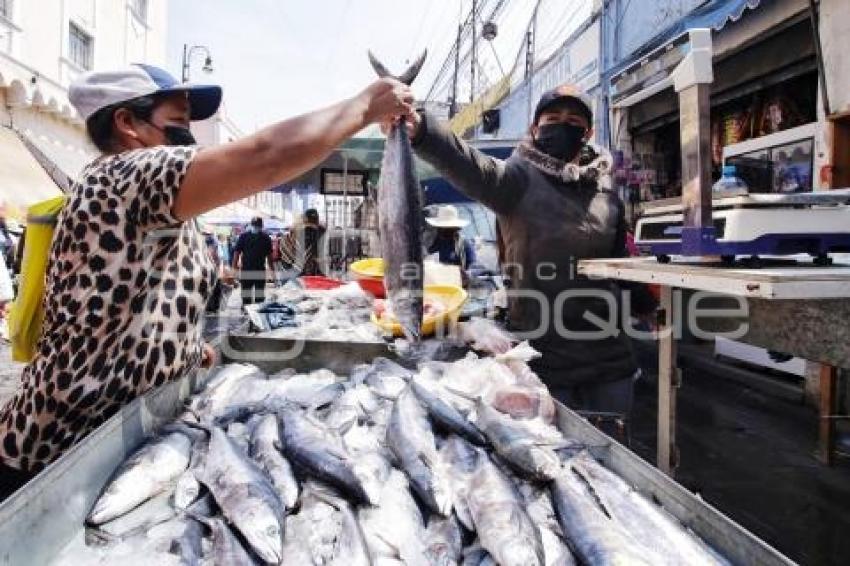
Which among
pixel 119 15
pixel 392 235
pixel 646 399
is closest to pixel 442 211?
pixel 646 399

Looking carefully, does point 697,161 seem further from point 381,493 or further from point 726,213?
point 381,493

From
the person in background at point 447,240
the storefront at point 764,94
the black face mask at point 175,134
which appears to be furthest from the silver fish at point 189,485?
the storefront at point 764,94

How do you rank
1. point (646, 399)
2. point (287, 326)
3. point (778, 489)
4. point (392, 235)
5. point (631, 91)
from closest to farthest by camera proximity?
1. point (392, 235)
2. point (287, 326)
3. point (778, 489)
4. point (646, 399)
5. point (631, 91)

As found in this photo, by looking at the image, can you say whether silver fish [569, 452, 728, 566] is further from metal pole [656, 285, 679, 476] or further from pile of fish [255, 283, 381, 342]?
pile of fish [255, 283, 381, 342]

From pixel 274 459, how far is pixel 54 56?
25.0m

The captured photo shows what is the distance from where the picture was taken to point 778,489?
4.65 metres

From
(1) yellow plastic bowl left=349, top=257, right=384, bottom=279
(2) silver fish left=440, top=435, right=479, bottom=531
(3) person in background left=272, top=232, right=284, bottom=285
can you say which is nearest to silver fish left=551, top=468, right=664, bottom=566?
(2) silver fish left=440, top=435, right=479, bottom=531

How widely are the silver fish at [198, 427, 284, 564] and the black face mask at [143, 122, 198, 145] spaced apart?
1050 millimetres

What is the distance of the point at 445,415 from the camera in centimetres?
232

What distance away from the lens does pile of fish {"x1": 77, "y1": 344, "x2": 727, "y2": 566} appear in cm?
150

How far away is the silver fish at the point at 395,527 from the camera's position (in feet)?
4.95

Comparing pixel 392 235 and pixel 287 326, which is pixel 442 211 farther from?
pixel 392 235

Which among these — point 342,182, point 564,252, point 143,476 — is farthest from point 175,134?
point 342,182

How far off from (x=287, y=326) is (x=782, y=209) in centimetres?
314
